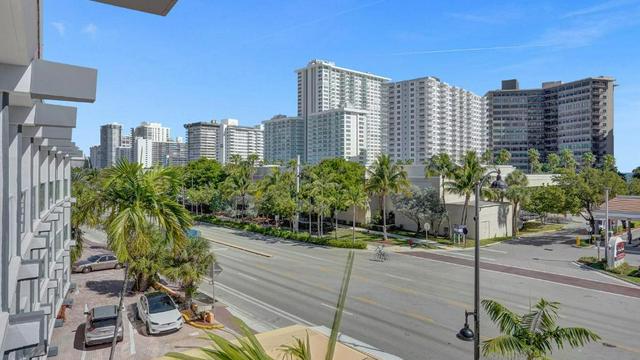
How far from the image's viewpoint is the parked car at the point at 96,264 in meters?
30.6

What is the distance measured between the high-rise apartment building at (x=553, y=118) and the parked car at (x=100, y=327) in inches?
6742

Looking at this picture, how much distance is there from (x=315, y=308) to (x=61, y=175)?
562 inches

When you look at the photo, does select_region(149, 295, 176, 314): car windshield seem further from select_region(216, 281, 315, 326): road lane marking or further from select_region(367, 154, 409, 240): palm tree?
select_region(367, 154, 409, 240): palm tree

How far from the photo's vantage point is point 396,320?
19.8m

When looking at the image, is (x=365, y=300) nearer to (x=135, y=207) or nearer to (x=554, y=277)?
(x=554, y=277)

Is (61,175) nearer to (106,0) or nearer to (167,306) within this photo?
(167,306)

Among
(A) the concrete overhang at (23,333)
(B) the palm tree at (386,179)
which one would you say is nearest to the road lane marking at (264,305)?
(A) the concrete overhang at (23,333)

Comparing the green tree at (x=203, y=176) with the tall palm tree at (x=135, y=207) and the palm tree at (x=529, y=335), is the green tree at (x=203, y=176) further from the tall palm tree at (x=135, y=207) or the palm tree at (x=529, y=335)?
the palm tree at (x=529, y=335)

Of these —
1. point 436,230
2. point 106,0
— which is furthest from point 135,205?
point 436,230

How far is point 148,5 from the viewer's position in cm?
269

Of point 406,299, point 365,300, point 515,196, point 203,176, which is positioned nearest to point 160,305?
point 365,300

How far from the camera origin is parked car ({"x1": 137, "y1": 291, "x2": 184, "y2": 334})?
17906mm

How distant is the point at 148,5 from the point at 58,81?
3.22 m

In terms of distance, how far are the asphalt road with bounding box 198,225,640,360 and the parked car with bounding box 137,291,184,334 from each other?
137 inches
